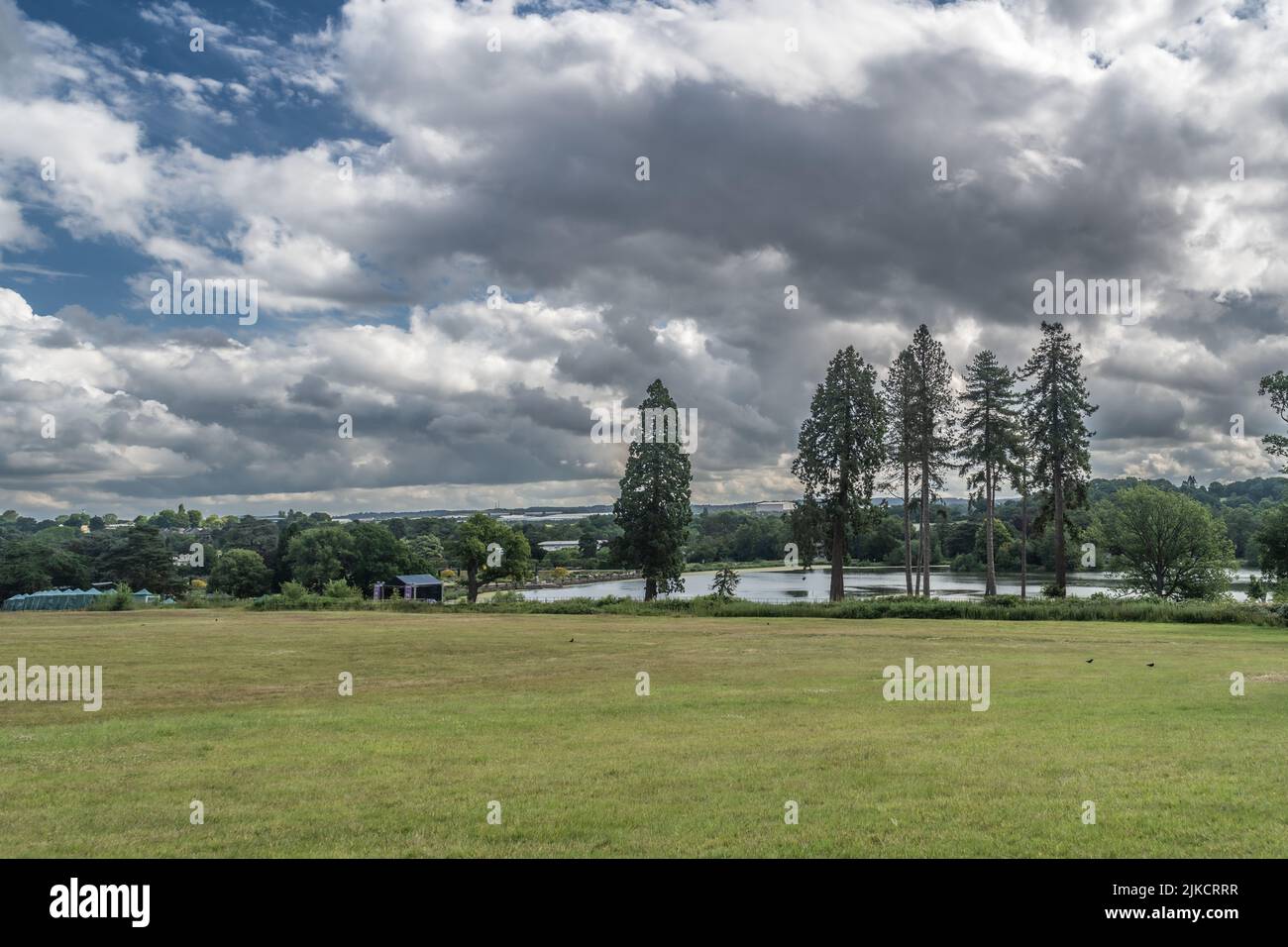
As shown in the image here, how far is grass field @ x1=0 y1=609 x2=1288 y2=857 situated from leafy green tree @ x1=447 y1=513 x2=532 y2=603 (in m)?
56.1

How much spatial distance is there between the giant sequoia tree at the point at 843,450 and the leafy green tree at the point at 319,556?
6820cm

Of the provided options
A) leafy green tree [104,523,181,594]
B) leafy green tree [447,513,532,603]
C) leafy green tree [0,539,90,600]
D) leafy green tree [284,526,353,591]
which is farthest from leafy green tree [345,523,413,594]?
leafy green tree [0,539,90,600]

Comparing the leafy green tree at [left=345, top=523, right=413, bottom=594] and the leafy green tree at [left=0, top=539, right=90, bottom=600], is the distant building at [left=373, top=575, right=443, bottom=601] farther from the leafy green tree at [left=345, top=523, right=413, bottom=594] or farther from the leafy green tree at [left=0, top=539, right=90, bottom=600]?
the leafy green tree at [left=0, top=539, right=90, bottom=600]

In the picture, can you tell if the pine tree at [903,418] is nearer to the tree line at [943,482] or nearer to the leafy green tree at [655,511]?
the tree line at [943,482]

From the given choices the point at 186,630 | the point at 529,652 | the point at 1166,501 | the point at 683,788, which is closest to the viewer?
the point at 683,788

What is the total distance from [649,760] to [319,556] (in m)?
105

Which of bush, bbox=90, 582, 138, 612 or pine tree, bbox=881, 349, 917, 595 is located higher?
pine tree, bbox=881, 349, 917, 595

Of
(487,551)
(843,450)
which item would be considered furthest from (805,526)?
(487,551)

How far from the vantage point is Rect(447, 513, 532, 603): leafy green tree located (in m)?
84.2
